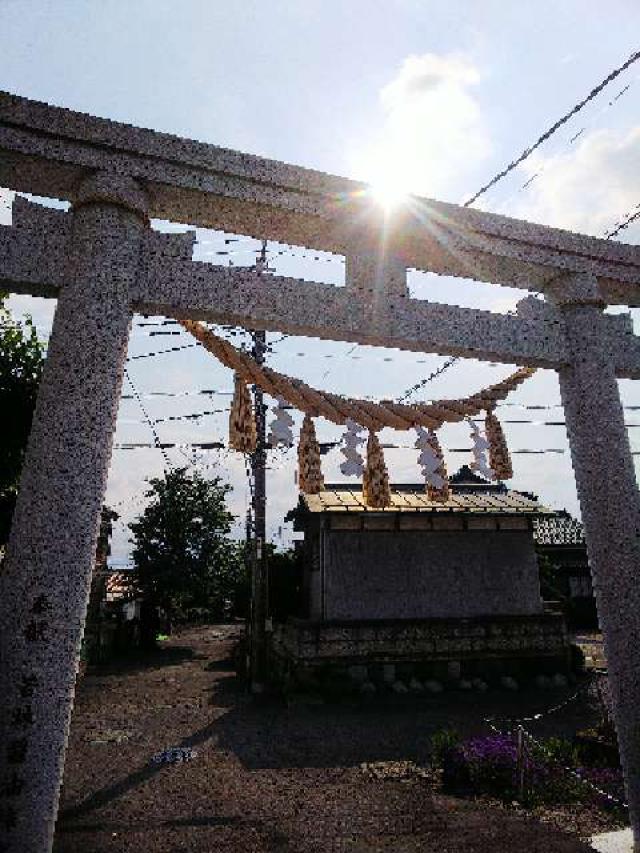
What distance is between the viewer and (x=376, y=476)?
5.68 meters

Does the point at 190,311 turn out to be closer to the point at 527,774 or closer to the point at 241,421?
the point at 241,421

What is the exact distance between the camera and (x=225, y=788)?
7516 mm

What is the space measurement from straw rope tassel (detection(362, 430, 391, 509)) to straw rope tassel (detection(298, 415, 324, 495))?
22.7 inches

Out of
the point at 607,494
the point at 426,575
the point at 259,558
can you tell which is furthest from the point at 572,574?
the point at 607,494

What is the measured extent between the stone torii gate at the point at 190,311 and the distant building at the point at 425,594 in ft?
34.4


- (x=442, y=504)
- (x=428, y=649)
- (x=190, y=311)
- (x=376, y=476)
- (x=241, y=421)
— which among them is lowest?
(x=428, y=649)

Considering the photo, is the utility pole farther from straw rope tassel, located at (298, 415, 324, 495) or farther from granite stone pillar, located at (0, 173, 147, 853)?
granite stone pillar, located at (0, 173, 147, 853)

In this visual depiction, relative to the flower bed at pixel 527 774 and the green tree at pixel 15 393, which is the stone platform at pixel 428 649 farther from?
the green tree at pixel 15 393

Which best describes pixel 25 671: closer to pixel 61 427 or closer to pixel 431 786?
pixel 61 427

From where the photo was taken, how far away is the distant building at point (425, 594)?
14.4 metres

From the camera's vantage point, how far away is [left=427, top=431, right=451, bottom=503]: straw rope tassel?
5863mm

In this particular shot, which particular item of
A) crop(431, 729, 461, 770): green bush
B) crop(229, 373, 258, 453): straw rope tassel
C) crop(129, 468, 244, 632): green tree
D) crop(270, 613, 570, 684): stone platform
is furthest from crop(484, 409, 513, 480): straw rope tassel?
crop(129, 468, 244, 632): green tree

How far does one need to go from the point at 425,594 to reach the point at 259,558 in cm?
516

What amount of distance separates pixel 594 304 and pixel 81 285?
496 cm
